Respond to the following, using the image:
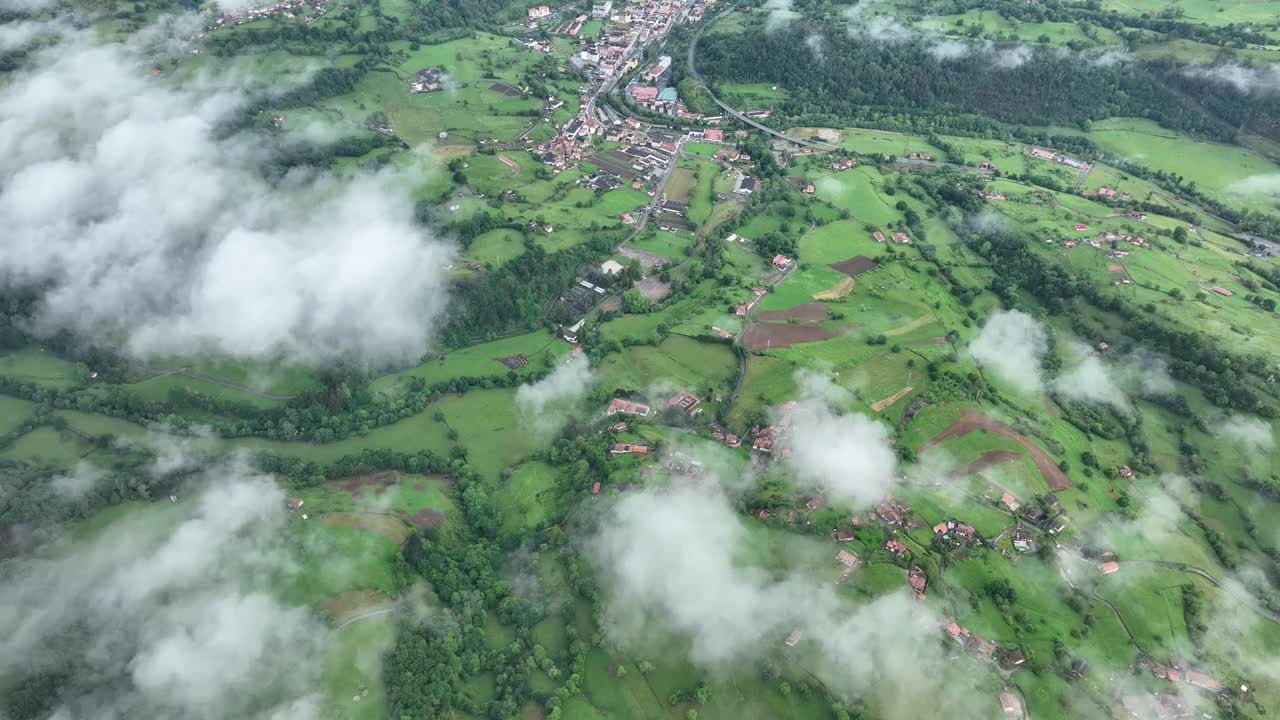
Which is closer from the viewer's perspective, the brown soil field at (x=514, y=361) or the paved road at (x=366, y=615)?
the paved road at (x=366, y=615)

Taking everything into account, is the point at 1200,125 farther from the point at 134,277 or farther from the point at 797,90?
the point at 134,277

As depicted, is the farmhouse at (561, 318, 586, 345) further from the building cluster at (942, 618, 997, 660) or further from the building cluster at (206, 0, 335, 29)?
the building cluster at (206, 0, 335, 29)

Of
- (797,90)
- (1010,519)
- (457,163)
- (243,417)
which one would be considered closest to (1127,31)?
(797,90)

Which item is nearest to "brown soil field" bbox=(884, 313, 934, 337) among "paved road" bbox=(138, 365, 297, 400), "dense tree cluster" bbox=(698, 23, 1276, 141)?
"dense tree cluster" bbox=(698, 23, 1276, 141)

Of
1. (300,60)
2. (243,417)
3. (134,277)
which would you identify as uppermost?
(300,60)

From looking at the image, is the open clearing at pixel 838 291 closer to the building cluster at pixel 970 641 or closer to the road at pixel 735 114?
the road at pixel 735 114

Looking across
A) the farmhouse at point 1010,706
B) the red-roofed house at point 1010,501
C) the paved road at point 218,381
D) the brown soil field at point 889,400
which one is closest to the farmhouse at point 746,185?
the brown soil field at point 889,400

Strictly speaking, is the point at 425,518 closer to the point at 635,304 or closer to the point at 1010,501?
the point at 635,304
